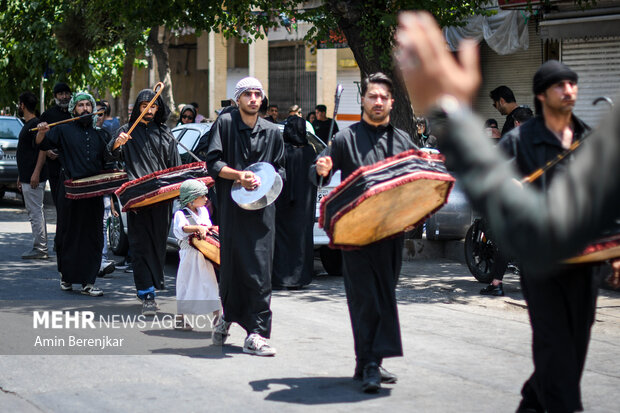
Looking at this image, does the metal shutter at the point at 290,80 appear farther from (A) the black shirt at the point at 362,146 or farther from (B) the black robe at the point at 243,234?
(A) the black shirt at the point at 362,146

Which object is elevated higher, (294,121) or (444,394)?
(294,121)

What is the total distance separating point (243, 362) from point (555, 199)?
4675 millimetres

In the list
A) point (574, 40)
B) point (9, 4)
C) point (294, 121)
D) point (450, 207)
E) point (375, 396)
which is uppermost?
point (9, 4)

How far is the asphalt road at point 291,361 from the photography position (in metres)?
Answer: 5.68

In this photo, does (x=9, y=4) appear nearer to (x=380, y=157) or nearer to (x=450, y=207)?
(x=450, y=207)

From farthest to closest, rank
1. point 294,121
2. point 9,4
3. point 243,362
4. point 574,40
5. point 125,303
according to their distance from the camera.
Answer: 1. point 9,4
2. point 574,40
3. point 294,121
4. point 125,303
5. point 243,362

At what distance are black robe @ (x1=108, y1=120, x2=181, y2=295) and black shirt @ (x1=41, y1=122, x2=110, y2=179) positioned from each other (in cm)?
70

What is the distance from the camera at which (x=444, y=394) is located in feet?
19.1

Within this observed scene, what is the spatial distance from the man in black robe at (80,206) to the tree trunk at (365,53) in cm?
358

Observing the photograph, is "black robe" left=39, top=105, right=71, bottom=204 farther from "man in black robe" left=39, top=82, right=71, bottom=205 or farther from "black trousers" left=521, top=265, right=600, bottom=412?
"black trousers" left=521, top=265, right=600, bottom=412

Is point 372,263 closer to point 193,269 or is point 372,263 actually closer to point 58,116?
point 193,269

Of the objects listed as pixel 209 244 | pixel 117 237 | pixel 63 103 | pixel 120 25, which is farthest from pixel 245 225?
pixel 120 25

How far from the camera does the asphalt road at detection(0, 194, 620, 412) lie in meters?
5.68

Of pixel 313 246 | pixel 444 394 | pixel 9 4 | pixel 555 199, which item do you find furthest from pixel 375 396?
pixel 9 4
